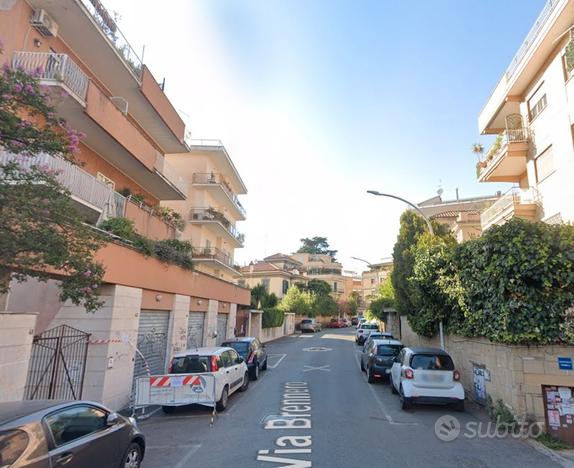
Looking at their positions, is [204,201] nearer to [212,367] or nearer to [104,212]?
[104,212]

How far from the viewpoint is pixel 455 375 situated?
9773 mm

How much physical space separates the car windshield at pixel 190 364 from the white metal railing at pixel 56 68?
26.4ft

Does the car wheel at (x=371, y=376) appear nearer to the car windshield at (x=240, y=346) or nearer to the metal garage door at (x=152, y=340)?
the car windshield at (x=240, y=346)

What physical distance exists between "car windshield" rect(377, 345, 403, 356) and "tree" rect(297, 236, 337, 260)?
250 feet

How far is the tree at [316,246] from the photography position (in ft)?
298

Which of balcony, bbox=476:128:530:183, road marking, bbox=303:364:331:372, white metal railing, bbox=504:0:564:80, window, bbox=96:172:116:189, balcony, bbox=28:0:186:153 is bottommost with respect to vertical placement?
road marking, bbox=303:364:331:372

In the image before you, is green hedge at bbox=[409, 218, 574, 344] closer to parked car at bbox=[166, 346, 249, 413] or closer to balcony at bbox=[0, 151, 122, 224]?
parked car at bbox=[166, 346, 249, 413]

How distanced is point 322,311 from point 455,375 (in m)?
54.3

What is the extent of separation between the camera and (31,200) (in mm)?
5141

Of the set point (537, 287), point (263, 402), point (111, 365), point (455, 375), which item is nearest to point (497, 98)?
point (537, 287)

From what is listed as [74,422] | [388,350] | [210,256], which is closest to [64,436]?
[74,422]

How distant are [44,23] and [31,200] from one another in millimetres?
8680

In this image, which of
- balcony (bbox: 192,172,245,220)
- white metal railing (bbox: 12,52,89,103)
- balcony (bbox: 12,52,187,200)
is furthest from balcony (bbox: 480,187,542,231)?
balcony (bbox: 192,172,245,220)

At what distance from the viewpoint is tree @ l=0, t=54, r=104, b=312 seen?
16.6 ft
